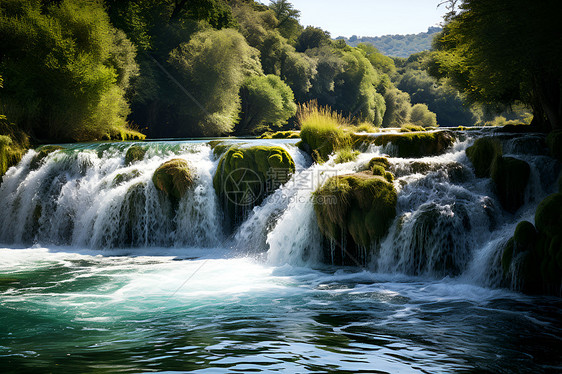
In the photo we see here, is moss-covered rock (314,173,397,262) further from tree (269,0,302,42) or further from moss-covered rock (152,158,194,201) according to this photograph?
tree (269,0,302,42)

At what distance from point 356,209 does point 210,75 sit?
21037 millimetres

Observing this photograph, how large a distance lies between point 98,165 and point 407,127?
31.2 feet

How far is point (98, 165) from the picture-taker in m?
13.0

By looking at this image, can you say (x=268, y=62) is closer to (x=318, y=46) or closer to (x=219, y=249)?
(x=318, y=46)

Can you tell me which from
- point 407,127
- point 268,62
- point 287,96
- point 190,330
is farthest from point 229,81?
point 190,330

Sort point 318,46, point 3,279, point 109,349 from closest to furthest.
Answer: point 109,349, point 3,279, point 318,46

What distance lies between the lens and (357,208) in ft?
27.8

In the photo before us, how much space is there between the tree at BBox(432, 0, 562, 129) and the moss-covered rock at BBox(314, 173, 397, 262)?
12.9 feet

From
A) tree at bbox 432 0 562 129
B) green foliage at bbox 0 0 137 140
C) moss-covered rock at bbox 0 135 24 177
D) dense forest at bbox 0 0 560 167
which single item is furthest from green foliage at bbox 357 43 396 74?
moss-covered rock at bbox 0 135 24 177

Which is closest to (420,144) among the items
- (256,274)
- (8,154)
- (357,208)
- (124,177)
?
(357,208)

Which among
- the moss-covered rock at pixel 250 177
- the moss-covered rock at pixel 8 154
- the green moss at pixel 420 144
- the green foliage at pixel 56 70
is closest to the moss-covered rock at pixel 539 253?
the green moss at pixel 420 144

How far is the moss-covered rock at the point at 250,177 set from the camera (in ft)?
36.0

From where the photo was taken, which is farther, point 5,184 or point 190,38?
point 190,38

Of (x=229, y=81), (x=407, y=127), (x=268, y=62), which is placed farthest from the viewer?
(x=268, y=62)
